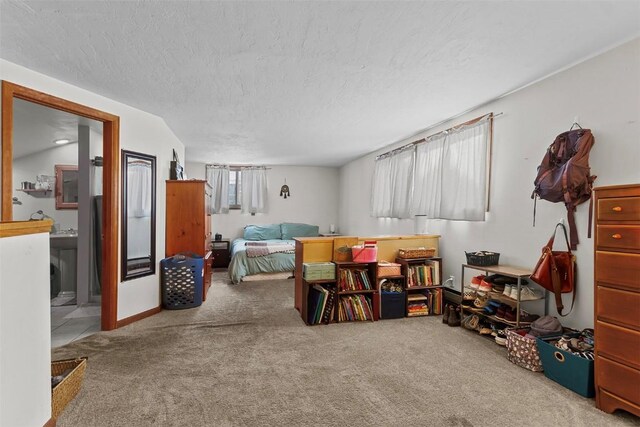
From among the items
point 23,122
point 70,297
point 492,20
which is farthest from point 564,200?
point 70,297

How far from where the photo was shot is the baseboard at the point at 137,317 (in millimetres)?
3367

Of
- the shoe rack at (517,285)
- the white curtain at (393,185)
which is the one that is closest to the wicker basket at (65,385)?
the shoe rack at (517,285)

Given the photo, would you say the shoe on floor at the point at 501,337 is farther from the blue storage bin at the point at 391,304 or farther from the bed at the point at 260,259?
the bed at the point at 260,259

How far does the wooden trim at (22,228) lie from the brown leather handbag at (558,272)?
11.2ft

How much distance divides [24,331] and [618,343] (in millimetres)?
3227

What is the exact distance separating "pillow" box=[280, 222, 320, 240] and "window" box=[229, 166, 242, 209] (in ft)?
4.16

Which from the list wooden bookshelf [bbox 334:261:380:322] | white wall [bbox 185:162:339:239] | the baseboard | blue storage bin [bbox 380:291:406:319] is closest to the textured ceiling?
wooden bookshelf [bbox 334:261:380:322]

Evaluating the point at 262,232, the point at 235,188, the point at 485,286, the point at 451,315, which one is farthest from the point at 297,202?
the point at 485,286

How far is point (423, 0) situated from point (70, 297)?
5526mm

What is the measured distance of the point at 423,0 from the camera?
170 cm

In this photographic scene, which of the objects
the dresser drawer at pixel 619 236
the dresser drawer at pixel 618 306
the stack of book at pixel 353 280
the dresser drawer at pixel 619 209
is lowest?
the stack of book at pixel 353 280

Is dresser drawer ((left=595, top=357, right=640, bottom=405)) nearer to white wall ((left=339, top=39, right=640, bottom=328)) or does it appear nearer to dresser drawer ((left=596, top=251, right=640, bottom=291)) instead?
dresser drawer ((left=596, top=251, right=640, bottom=291))

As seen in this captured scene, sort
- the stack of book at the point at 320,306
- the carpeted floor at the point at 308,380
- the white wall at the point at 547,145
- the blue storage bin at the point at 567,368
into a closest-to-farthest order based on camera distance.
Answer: the carpeted floor at the point at 308,380, the blue storage bin at the point at 567,368, the white wall at the point at 547,145, the stack of book at the point at 320,306

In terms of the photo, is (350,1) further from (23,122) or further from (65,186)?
(65,186)
